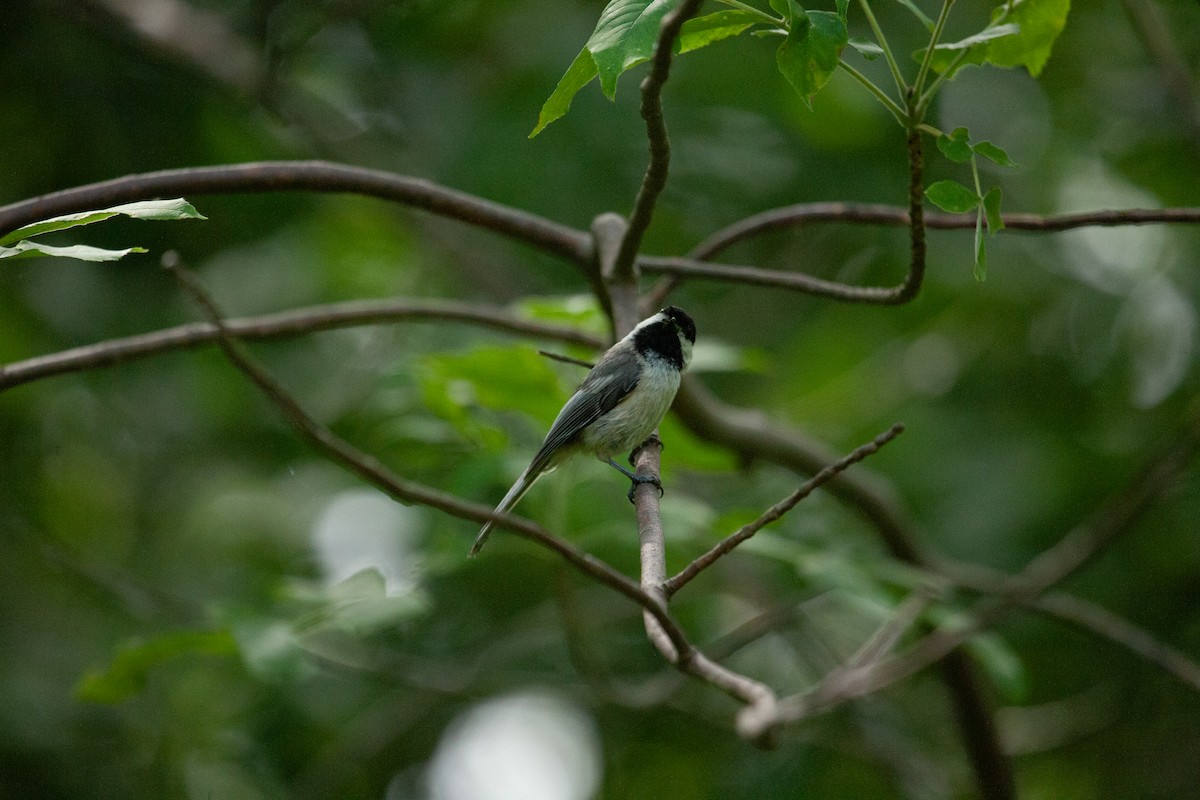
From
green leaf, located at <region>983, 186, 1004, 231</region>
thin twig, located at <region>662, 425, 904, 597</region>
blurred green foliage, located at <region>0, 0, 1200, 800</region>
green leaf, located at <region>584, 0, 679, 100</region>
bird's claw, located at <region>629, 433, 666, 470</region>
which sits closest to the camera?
thin twig, located at <region>662, 425, 904, 597</region>

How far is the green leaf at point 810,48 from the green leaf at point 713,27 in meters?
0.14

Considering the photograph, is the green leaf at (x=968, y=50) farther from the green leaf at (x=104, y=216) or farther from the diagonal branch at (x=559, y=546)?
the green leaf at (x=104, y=216)

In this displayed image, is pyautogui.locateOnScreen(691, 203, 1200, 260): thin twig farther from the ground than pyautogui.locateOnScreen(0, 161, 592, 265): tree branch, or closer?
closer

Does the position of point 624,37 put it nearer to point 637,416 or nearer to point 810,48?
point 810,48

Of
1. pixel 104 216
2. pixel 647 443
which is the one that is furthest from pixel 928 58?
pixel 647 443

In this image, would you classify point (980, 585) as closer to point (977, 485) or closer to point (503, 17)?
point (977, 485)

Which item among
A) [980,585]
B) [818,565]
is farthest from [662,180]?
[980,585]

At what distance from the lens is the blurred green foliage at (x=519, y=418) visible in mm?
5773

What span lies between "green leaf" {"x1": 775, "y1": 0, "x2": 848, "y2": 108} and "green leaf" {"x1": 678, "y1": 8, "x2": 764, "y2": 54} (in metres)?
0.14

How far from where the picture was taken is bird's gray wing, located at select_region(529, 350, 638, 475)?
3705 millimetres

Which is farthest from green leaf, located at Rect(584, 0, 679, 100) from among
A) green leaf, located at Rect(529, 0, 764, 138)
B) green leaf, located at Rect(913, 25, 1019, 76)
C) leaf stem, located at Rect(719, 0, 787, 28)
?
green leaf, located at Rect(913, 25, 1019, 76)

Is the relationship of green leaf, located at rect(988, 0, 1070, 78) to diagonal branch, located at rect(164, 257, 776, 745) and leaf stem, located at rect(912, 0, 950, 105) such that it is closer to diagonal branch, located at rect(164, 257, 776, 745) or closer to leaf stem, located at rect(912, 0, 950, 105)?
leaf stem, located at rect(912, 0, 950, 105)

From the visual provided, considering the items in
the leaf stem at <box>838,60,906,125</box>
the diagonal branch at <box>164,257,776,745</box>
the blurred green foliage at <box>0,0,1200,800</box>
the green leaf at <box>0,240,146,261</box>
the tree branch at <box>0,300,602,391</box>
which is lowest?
the blurred green foliage at <box>0,0,1200,800</box>

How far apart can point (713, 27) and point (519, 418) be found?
10.6 ft
